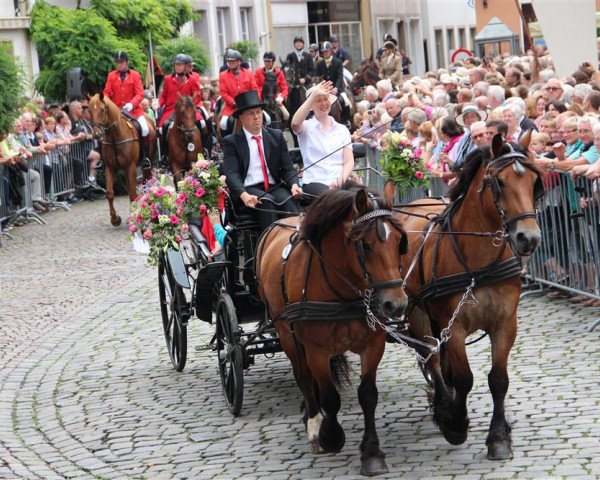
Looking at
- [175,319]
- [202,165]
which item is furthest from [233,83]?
[202,165]

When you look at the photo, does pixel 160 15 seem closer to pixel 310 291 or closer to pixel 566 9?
pixel 566 9

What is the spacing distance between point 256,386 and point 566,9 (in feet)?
23.7

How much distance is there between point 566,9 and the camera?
1661cm

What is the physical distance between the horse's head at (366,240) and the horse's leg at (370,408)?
16.7 inches

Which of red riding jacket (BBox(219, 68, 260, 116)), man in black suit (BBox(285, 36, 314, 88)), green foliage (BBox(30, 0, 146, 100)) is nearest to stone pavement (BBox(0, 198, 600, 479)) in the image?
red riding jacket (BBox(219, 68, 260, 116))

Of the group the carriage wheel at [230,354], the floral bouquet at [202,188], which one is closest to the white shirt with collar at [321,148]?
the floral bouquet at [202,188]

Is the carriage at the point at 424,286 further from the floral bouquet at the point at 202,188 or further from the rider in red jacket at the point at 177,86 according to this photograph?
the rider in red jacket at the point at 177,86

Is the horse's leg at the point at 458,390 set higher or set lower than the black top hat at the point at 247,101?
lower

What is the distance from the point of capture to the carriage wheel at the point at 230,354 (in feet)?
33.7

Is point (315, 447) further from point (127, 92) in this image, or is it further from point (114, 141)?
point (127, 92)

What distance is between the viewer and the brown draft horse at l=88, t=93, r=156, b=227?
23.3 meters

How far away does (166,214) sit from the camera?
1191 cm

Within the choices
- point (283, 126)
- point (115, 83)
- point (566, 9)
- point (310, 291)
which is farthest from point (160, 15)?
point (310, 291)

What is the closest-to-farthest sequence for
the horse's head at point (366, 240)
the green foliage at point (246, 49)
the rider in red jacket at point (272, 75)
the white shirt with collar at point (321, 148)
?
the horse's head at point (366, 240) → the white shirt with collar at point (321, 148) → the rider in red jacket at point (272, 75) → the green foliage at point (246, 49)
